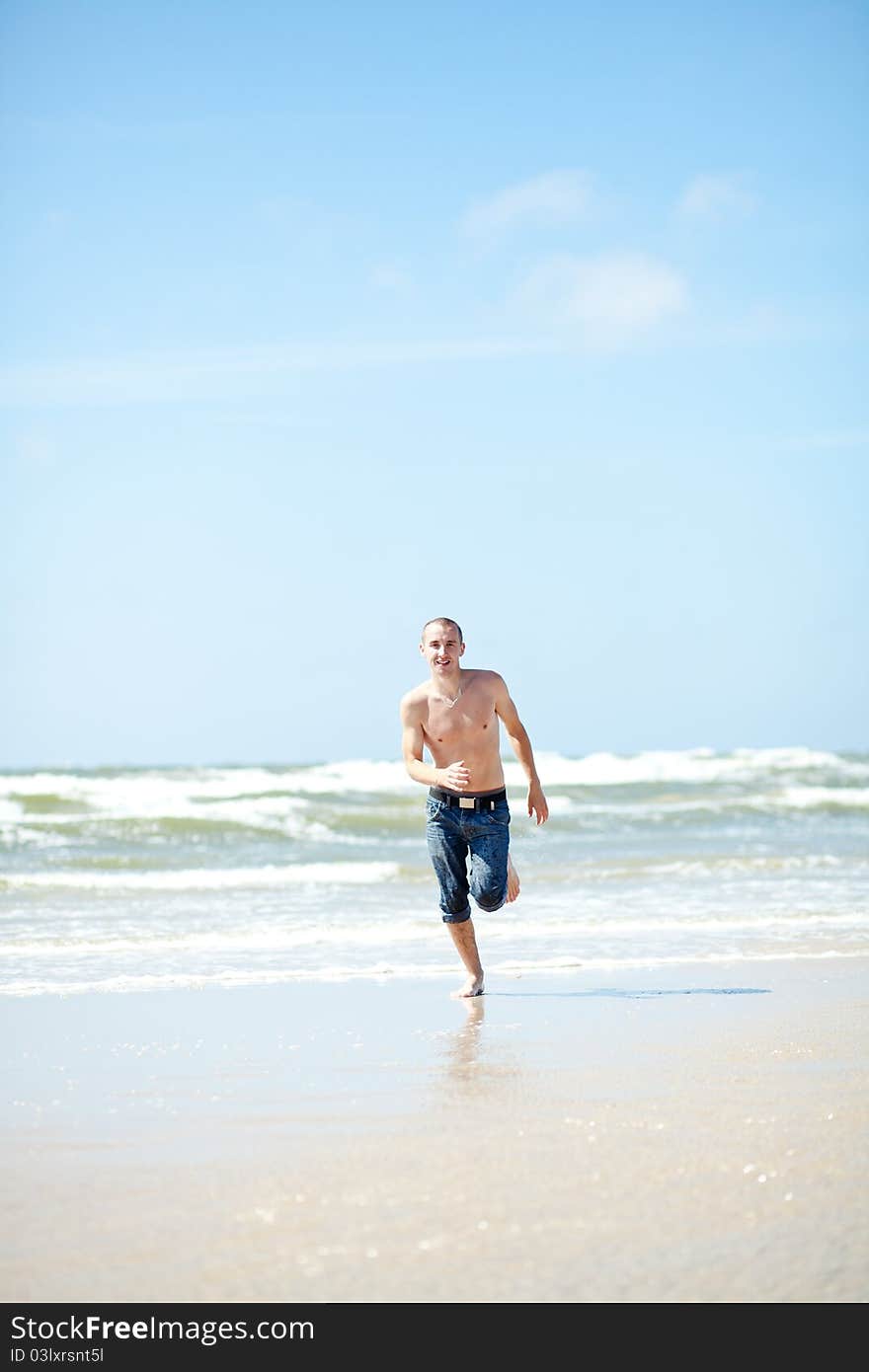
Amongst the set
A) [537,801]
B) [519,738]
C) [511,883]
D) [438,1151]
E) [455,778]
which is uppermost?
[519,738]

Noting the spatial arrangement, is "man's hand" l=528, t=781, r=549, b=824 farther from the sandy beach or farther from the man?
the sandy beach

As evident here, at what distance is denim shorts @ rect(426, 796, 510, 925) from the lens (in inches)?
251

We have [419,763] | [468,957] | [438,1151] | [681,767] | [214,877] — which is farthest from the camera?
[681,767]

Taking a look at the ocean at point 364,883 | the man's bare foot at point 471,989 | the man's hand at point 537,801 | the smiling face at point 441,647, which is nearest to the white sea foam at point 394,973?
the ocean at point 364,883

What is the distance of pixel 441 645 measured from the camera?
6289 mm

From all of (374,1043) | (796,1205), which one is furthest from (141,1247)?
(374,1043)

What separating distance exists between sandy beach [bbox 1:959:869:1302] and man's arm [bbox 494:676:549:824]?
0.98 meters

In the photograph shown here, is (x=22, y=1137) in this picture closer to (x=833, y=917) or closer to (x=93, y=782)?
(x=833, y=917)

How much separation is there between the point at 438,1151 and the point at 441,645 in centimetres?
309

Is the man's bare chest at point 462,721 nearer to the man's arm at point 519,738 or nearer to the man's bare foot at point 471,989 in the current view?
the man's arm at point 519,738

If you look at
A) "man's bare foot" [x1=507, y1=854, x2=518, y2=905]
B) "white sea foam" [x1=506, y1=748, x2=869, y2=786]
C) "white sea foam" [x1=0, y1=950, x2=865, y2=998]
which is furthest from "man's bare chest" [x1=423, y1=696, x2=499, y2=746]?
"white sea foam" [x1=506, y1=748, x2=869, y2=786]

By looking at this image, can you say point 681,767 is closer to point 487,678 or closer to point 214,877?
point 214,877

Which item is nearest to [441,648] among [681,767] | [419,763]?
[419,763]

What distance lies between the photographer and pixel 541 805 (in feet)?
21.0
